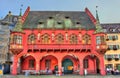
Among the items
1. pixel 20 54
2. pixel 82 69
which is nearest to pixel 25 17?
pixel 20 54

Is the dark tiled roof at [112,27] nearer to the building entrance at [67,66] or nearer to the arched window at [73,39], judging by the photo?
the arched window at [73,39]

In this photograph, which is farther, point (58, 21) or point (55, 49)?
point (58, 21)

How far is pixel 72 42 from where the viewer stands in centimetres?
4597

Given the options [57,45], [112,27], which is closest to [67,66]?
[57,45]

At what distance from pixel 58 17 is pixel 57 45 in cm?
1042

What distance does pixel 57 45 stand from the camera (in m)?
45.1

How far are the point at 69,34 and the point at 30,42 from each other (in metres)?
10.6

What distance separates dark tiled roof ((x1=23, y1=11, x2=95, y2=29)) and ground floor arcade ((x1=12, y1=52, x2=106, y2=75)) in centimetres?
825

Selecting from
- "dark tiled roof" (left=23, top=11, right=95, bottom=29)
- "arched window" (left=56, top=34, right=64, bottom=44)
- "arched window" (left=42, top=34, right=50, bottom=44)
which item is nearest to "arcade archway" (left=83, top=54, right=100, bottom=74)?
"dark tiled roof" (left=23, top=11, right=95, bottom=29)

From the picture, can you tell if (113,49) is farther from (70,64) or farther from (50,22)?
(50,22)

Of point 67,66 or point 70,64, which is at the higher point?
point 70,64

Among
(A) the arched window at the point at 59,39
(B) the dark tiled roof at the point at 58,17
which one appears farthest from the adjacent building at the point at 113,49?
(A) the arched window at the point at 59,39

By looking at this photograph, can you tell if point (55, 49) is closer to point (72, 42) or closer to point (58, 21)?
point (72, 42)

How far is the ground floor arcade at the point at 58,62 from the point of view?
44.8 metres
